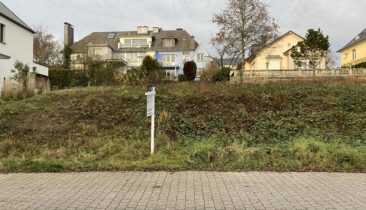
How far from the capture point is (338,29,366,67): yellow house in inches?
1459

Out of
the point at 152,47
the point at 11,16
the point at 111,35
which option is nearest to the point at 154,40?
the point at 152,47

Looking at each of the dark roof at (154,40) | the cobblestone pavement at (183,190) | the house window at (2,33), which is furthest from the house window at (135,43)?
the cobblestone pavement at (183,190)

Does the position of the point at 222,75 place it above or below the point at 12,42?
below

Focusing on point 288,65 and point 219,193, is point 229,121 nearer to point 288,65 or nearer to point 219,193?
point 219,193

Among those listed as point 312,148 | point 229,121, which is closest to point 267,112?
point 229,121

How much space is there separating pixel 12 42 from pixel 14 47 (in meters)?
0.47

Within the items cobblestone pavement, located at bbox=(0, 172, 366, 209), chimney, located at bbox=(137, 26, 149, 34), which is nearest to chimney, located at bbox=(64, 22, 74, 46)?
chimney, located at bbox=(137, 26, 149, 34)

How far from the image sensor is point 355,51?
3997cm

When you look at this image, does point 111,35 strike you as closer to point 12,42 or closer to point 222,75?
point 12,42

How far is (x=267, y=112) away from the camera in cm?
999

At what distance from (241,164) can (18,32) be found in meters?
25.5

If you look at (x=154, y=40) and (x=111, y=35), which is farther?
(x=111, y=35)

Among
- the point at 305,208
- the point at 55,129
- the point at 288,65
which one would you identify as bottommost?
the point at 305,208

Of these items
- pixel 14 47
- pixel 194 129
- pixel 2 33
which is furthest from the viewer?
pixel 14 47
